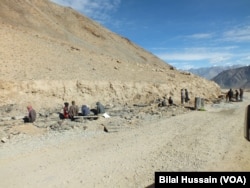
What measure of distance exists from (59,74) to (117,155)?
19457 mm

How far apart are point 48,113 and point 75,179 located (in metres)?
14.0

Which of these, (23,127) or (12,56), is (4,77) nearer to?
(12,56)

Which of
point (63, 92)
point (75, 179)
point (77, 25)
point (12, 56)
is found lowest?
point (75, 179)

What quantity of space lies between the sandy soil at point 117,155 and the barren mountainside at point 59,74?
10.6m

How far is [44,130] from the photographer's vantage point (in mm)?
18594

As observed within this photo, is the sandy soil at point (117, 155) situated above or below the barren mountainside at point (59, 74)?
below

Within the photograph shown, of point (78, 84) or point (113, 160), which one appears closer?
point (113, 160)

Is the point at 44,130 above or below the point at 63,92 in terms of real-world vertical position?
below

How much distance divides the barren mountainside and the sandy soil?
10.6 meters

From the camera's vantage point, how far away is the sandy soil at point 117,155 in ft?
35.9

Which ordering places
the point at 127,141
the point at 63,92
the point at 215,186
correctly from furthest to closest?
the point at 63,92 < the point at 127,141 < the point at 215,186

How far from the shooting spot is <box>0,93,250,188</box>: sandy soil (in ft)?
35.9

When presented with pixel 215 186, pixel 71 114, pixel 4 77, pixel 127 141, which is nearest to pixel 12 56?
pixel 4 77

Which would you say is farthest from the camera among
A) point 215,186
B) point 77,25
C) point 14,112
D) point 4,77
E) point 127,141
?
point 77,25
